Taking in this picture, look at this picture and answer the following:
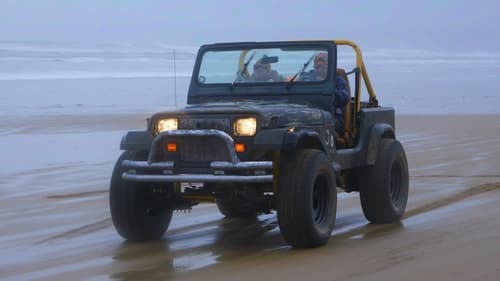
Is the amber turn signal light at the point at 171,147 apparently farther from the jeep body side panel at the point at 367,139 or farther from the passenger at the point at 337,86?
the passenger at the point at 337,86

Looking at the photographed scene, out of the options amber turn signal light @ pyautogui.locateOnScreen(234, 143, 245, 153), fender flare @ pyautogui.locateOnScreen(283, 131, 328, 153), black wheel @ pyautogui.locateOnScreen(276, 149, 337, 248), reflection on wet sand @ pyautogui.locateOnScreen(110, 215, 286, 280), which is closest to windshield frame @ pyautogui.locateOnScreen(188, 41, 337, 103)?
fender flare @ pyautogui.locateOnScreen(283, 131, 328, 153)

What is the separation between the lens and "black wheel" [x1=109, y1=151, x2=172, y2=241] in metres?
8.58

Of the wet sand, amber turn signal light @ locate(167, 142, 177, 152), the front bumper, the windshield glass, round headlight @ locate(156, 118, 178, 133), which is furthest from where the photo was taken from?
the windshield glass

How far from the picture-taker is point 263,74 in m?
9.62

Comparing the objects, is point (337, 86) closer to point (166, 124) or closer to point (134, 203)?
point (166, 124)

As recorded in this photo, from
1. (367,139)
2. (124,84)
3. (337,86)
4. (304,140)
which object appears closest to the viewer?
(304,140)

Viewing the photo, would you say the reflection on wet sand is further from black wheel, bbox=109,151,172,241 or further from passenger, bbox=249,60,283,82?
passenger, bbox=249,60,283,82

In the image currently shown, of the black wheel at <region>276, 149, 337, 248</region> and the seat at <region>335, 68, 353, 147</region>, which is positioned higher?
the seat at <region>335, 68, 353, 147</region>

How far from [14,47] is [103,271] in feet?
222

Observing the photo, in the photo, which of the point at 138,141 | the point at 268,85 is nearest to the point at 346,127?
the point at 268,85

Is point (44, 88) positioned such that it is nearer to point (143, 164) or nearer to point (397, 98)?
point (397, 98)

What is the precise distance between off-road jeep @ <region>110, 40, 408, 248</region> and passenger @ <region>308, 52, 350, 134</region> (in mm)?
34

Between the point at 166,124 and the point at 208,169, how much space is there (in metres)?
0.58

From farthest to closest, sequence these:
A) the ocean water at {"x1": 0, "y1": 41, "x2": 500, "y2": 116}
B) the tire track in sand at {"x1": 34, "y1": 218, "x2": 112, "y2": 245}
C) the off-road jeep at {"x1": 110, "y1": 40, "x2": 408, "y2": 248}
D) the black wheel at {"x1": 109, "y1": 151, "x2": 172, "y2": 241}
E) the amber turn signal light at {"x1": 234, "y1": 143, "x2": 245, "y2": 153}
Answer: the ocean water at {"x1": 0, "y1": 41, "x2": 500, "y2": 116} < the tire track in sand at {"x1": 34, "y1": 218, "x2": 112, "y2": 245} < the black wheel at {"x1": 109, "y1": 151, "x2": 172, "y2": 241} < the amber turn signal light at {"x1": 234, "y1": 143, "x2": 245, "y2": 153} < the off-road jeep at {"x1": 110, "y1": 40, "x2": 408, "y2": 248}
